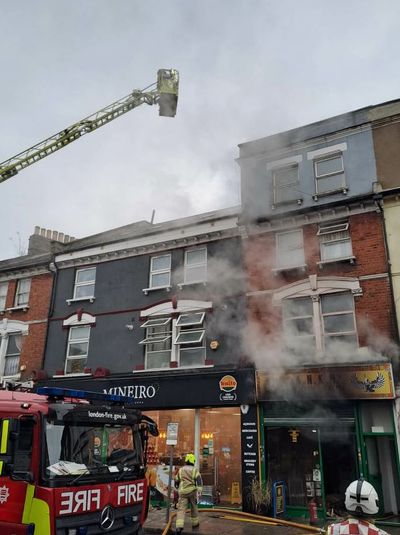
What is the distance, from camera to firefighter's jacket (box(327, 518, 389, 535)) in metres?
2.96

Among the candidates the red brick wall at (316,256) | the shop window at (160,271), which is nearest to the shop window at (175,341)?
the shop window at (160,271)

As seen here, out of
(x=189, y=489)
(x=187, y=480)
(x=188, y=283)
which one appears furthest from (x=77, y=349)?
(x=189, y=489)

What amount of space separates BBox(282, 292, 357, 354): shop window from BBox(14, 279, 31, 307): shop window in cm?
1040

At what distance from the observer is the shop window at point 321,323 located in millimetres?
11812

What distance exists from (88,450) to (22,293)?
12930mm

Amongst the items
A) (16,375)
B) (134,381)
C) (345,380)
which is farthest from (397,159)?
(16,375)

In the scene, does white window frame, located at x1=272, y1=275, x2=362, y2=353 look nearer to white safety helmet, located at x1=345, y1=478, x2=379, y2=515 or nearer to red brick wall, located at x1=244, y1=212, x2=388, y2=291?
red brick wall, located at x1=244, y1=212, x2=388, y2=291

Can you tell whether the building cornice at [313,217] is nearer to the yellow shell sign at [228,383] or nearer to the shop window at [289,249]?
the shop window at [289,249]

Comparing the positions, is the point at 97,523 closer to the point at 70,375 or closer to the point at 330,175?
the point at 70,375

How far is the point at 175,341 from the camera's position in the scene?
13938 mm

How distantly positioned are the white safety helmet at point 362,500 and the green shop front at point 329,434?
8331mm

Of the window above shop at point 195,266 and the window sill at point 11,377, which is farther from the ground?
the window above shop at point 195,266

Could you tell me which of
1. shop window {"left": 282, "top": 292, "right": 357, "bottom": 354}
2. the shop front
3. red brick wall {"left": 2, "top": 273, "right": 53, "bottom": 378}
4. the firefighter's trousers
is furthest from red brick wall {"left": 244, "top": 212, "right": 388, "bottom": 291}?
red brick wall {"left": 2, "top": 273, "right": 53, "bottom": 378}

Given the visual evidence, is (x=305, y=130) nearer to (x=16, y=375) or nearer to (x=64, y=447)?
(x=64, y=447)
